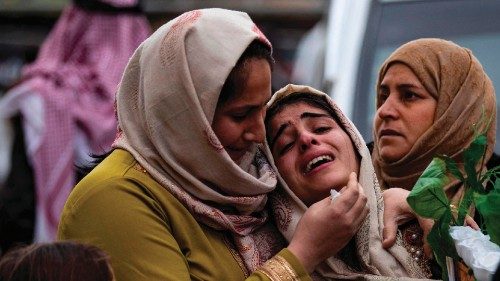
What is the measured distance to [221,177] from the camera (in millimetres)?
3584

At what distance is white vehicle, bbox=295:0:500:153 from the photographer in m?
6.29

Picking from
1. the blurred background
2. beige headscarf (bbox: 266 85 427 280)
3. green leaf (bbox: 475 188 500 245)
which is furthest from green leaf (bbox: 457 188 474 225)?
the blurred background

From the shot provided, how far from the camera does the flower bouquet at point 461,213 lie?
321 cm

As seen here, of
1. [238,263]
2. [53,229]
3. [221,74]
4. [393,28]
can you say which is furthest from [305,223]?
[53,229]

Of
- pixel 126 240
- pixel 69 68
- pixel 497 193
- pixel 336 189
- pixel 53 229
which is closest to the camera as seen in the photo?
pixel 497 193

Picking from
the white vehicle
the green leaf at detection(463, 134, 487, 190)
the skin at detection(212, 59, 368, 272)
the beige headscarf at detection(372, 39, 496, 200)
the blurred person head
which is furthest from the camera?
the white vehicle

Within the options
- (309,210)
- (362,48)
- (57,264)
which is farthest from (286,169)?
(362,48)

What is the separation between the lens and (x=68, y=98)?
26.9 ft

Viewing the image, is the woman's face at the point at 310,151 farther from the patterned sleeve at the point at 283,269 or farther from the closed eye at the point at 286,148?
the patterned sleeve at the point at 283,269

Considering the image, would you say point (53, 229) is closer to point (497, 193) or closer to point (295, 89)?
point (295, 89)

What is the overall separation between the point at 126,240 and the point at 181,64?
16.7 inches

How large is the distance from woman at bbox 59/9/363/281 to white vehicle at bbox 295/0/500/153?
2570 mm

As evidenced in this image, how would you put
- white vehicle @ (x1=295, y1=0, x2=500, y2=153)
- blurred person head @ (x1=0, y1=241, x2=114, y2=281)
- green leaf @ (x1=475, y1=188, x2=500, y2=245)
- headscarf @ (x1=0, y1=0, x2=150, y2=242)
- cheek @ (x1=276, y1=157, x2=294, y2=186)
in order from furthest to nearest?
1. headscarf @ (x1=0, y1=0, x2=150, y2=242)
2. white vehicle @ (x1=295, y1=0, x2=500, y2=153)
3. cheek @ (x1=276, y1=157, x2=294, y2=186)
4. green leaf @ (x1=475, y1=188, x2=500, y2=245)
5. blurred person head @ (x1=0, y1=241, x2=114, y2=281)

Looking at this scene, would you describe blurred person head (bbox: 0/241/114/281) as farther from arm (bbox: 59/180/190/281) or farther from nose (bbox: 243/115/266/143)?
nose (bbox: 243/115/266/143)
